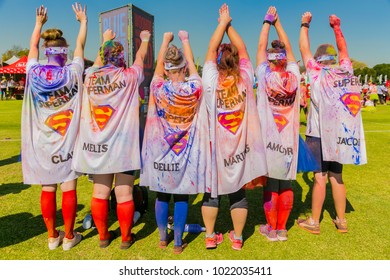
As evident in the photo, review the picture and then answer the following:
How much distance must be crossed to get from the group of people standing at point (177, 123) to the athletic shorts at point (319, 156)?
0.16 meters

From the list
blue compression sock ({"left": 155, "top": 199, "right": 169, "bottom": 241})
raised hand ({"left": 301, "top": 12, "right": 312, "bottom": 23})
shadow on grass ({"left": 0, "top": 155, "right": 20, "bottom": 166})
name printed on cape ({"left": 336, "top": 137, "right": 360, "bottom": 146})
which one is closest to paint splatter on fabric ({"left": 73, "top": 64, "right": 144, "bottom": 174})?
blue compression sock ({"left": 155, "top": 199, "right": 169, "bottom": 241})

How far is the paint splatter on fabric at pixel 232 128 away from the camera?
3174mm

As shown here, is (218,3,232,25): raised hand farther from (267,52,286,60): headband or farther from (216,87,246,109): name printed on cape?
(216,87,246,109): name printed on cape

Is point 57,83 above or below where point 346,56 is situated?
below

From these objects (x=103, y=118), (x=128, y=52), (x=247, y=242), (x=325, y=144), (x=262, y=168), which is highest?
(x=128, y=52)

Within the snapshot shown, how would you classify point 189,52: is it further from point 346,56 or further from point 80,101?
point 346,56

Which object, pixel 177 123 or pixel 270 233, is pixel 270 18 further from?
pixel 270 233

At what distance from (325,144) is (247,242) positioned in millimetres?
1472

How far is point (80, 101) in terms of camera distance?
3.37 m

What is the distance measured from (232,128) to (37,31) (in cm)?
240

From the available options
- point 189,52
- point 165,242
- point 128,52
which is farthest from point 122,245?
point 128,52

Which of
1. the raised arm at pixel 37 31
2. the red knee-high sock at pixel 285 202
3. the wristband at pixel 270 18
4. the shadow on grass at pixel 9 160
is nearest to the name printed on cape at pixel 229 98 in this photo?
the wristband at pixel 270 18

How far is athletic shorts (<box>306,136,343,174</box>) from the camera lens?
3791 mm

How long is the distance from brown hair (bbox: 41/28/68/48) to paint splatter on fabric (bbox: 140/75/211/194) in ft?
3.73
